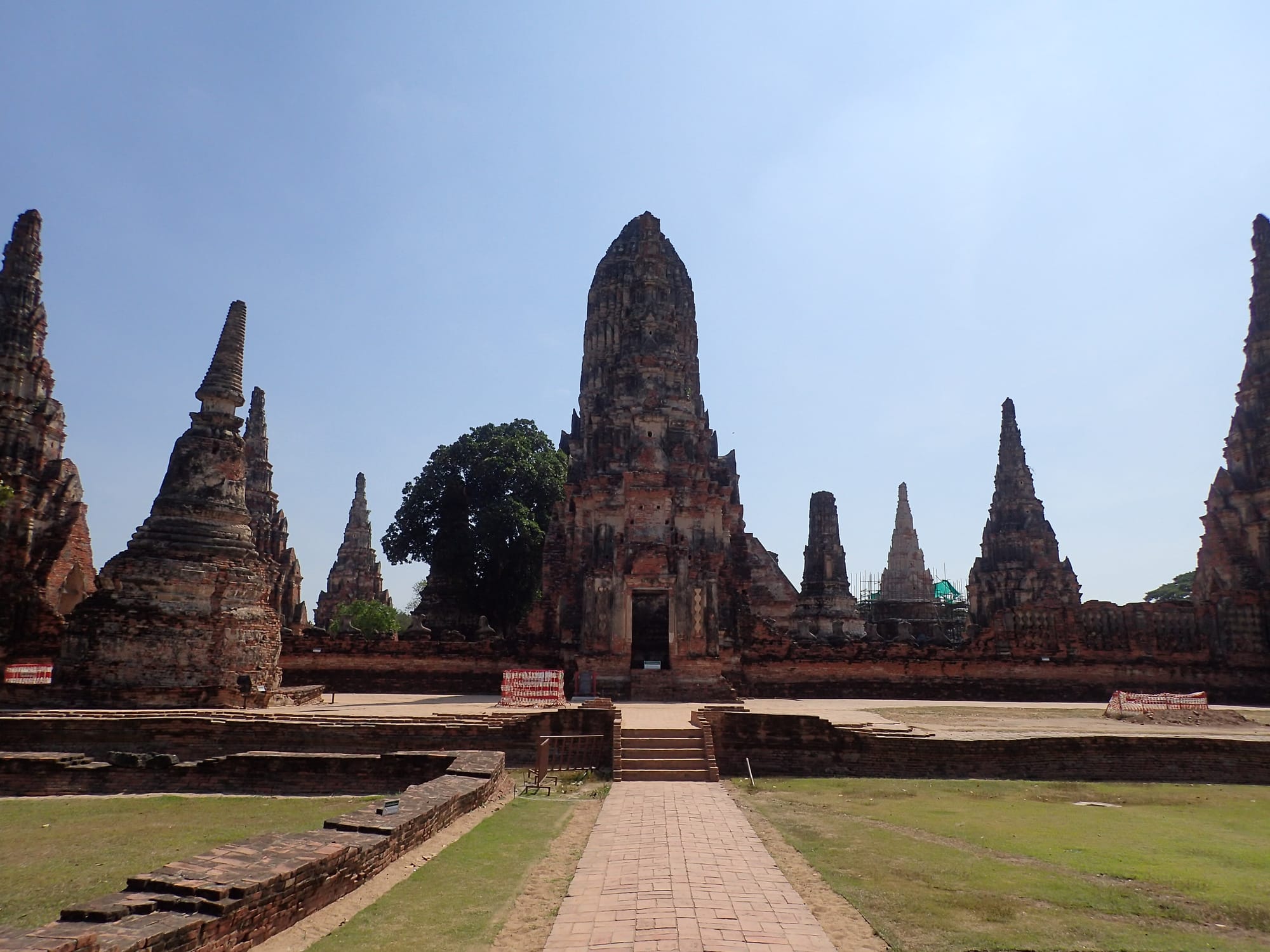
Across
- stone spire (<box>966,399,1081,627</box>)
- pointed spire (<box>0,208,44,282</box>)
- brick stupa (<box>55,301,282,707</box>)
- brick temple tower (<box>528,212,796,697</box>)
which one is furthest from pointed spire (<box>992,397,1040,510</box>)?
pointed spire (<box>0,208,44,282</box>)

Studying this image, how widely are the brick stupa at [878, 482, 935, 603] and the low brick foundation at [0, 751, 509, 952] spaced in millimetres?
51741

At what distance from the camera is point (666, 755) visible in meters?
13.2

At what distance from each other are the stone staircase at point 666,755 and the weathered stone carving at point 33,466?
16.4 m

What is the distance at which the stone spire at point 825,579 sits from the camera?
1433 inches

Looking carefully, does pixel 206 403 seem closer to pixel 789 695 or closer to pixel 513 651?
pixel 513 651

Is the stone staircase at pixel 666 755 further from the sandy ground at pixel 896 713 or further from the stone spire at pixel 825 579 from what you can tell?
the stone spire at pixel 825 579

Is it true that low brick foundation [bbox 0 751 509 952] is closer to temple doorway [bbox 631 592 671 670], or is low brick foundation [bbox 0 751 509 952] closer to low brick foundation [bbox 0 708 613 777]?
low brick foundation [bbox 0 708 613 777]

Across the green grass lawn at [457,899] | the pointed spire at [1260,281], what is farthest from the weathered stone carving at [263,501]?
the pointed spire at [1260,281]

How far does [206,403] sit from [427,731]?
35.1 feet

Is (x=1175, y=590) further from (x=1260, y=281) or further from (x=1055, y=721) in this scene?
(x=1055, y=721)

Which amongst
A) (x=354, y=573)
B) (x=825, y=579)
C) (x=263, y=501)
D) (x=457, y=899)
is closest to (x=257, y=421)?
(x=263, y=501)

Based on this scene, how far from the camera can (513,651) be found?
2419 centimetres

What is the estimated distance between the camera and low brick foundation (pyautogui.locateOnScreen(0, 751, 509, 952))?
14.4 ft

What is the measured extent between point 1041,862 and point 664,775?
6164 millimetres
